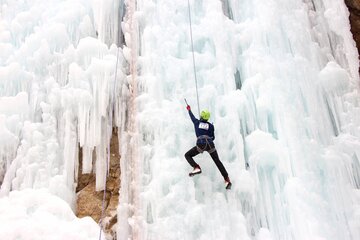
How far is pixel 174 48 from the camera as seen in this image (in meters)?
7.17

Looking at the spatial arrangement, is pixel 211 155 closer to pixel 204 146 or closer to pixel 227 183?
pixel 204 146

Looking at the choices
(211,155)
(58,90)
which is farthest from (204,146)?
(58,90)

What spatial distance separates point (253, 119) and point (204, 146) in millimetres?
1145

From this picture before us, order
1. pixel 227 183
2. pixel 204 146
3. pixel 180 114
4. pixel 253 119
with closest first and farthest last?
pixel 204 146, pixel 227 183, pixel 253 119, pixel 180 114

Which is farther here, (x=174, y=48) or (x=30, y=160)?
(x=174, y=48)

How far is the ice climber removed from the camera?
5.82 m

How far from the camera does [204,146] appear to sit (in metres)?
5.82

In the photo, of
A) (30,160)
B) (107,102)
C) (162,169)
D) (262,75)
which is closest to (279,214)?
(162,169)

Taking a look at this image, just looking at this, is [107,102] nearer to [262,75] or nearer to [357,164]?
[262,75]

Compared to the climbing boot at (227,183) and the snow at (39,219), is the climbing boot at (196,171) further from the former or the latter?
the snow at (39,219)

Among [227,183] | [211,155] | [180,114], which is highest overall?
[180,114]

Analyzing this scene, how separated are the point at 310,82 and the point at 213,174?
7.26ft

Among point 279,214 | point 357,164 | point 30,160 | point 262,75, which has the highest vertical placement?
point 262,75

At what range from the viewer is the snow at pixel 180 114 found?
598 centimetres
